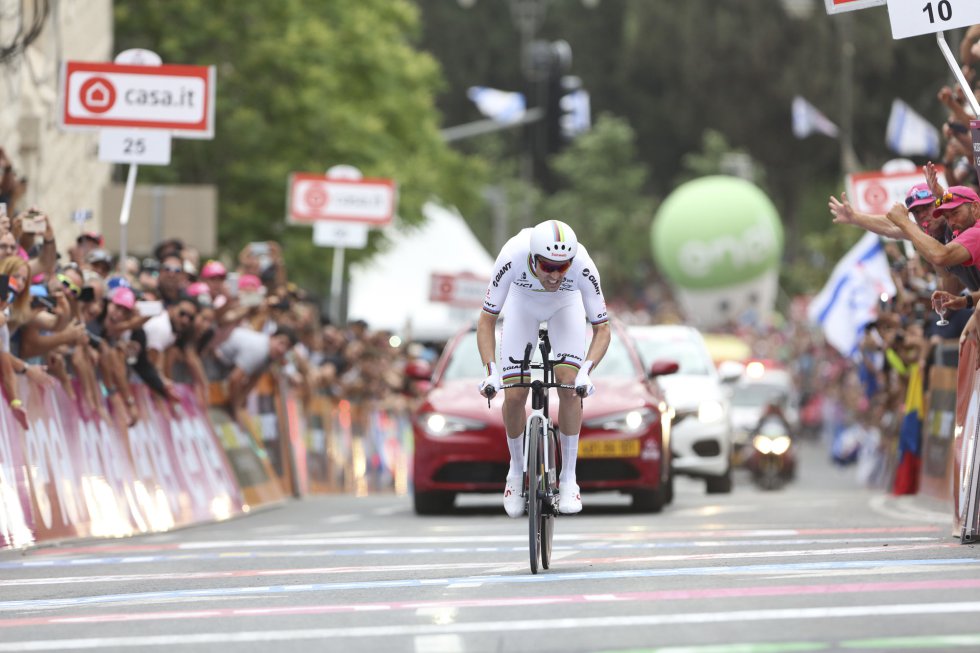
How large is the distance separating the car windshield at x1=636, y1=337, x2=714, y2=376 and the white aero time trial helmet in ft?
38.2

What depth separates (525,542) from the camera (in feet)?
45.9

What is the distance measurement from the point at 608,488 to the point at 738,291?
4784cm

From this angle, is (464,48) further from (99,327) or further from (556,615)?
(556,615)

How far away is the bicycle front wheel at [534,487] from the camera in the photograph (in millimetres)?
11094

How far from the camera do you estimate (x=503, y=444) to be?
17.3 m

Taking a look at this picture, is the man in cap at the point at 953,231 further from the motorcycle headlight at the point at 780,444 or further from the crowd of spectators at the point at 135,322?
the motorcycle headlight at the point at 780,444

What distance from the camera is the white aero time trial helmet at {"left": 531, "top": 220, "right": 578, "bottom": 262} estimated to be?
36.9ft

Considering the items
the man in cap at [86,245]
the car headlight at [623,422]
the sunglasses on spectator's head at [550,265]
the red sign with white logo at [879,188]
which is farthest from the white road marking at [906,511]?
the man in cap at [86,245]

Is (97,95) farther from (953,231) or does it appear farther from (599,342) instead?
(953,231)

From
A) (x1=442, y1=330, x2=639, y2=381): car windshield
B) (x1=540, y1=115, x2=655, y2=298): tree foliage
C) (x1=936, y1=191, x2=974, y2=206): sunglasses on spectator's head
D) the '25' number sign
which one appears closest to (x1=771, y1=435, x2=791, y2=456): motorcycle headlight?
(x1=442, y1=330, x2=639, y2=381): car windshield

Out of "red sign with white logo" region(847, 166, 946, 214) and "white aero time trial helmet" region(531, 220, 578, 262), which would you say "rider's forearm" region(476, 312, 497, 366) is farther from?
"red sign with white logo" region(847, 166, 946, 214)

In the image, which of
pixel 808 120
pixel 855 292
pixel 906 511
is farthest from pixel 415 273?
pixel 906 511

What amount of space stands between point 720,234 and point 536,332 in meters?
52.0

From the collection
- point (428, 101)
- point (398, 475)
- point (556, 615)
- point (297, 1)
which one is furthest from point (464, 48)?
point (556, 615)
